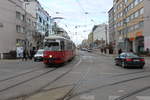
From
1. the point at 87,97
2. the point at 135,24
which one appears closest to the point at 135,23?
the point at 135,24

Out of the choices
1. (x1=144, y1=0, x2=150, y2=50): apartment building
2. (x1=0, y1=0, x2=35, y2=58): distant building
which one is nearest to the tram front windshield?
(x1=0, y1=0, x2=35, y2=58): distant building

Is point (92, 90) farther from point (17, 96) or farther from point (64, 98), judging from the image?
point (17, 96)

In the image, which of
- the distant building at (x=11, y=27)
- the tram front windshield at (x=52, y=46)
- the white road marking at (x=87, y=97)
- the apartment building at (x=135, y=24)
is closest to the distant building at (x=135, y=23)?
the apartment building at (x=135, y=24)

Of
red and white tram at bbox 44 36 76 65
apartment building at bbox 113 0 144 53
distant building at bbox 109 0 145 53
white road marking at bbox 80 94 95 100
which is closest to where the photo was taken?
white road marking at bbox 80 94 95 100

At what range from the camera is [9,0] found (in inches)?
1805

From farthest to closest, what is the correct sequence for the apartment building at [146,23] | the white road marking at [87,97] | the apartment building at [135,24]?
the apartment building at [135,24] < the apartment building at [146,23] < the white road marking at [87,97]

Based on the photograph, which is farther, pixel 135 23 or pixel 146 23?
pixel 135 23

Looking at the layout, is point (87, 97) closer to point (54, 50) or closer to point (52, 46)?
point (54, 50)

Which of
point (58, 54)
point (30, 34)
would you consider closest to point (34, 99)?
point (58, 54)

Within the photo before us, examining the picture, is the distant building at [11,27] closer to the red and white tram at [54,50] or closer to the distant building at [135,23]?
the red and white tram at [54,50]

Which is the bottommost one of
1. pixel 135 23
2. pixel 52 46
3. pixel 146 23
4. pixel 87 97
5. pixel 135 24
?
pixel 87 97

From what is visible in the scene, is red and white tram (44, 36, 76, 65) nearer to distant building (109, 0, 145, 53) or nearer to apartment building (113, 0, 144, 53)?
distant building (109, 0, 145, 53)

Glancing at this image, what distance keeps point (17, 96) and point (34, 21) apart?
55.7 m

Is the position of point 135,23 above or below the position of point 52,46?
above
